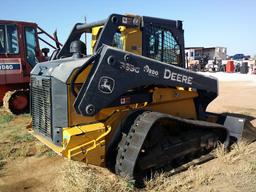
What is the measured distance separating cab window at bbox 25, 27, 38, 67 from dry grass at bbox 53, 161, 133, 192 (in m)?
7.09

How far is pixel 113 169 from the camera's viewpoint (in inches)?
197

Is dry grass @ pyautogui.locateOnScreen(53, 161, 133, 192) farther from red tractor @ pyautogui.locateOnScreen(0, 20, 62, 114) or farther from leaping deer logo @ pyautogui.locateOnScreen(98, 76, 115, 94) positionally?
red tractor @ pyautogui.locateOnScreen(0, 20, 62, 114)

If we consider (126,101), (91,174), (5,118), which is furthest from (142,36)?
(5,118)

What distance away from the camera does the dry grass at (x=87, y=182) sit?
14.2ft

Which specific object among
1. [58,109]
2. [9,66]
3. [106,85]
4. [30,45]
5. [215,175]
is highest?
[30,45]

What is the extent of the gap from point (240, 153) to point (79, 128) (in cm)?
309

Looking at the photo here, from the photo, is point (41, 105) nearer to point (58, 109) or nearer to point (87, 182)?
point (58, 109)

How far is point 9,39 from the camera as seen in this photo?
425 inches

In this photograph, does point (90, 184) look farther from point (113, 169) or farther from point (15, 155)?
point (15, 155)

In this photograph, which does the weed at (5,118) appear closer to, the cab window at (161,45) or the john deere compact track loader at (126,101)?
the john deere compact track loader at (126,101)

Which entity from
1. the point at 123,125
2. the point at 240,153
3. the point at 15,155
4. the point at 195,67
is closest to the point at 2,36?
the point at 15,155

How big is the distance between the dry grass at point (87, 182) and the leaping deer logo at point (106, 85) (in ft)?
3.90

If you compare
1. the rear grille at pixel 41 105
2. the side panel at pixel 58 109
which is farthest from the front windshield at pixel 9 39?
the side panel at pixel 58 109

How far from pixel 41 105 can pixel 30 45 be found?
21.2 feet
